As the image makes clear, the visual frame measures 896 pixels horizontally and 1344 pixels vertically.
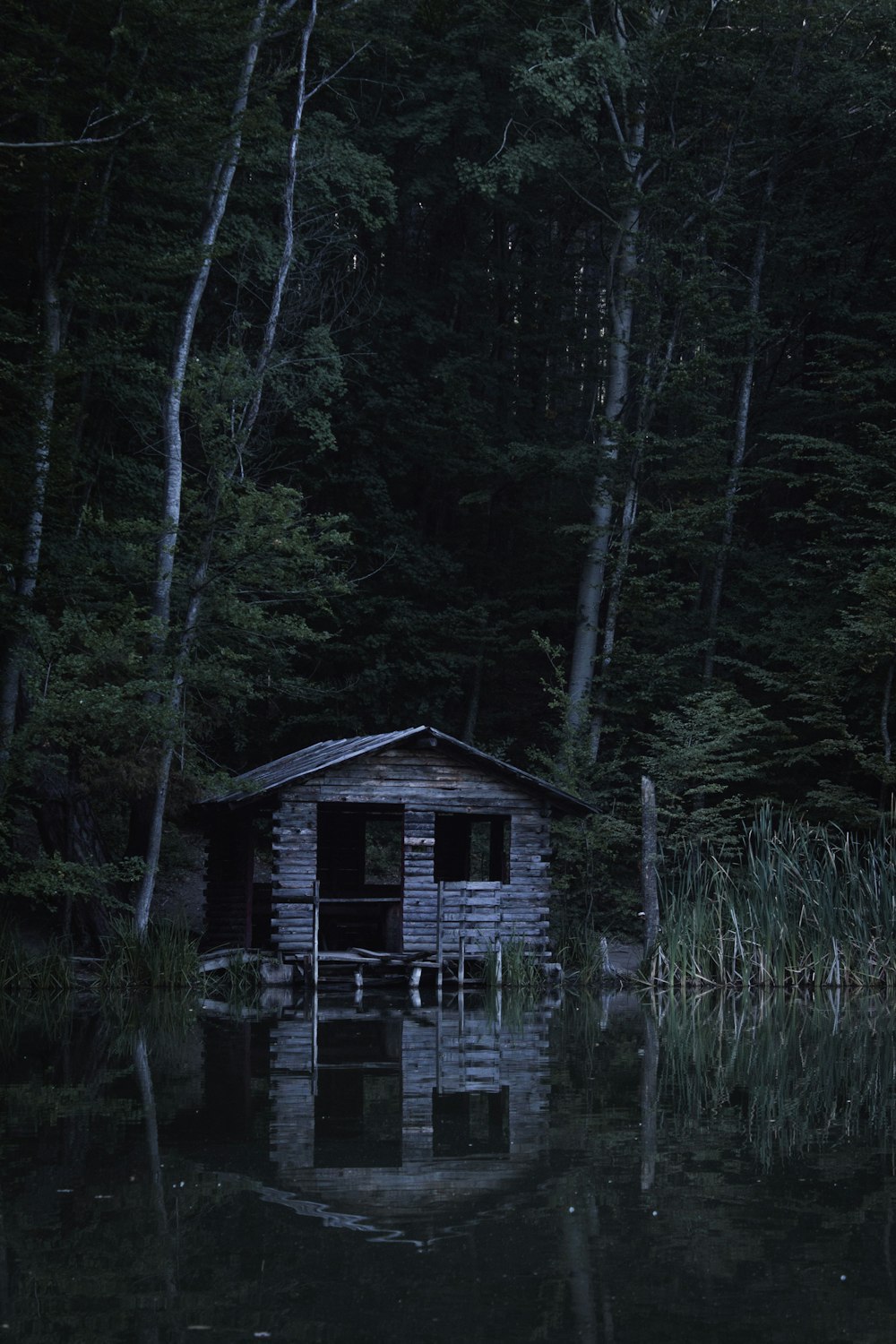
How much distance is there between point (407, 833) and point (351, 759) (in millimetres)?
1729

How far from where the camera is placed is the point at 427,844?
21719 millimetres

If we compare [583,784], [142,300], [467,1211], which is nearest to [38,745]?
[142,300]

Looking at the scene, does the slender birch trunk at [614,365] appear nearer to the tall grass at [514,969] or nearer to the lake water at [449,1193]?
the tall grass at [514,969]

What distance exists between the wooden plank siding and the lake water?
793 cm

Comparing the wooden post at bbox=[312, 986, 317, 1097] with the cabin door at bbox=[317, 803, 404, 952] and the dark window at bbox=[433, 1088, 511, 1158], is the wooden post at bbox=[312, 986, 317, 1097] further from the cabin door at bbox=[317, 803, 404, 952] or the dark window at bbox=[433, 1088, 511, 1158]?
the cabin door at bbox=[317, 803, 404, 952]

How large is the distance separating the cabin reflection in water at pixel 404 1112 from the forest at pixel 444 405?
6.36 meters

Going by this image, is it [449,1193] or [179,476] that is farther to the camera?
[179,476]

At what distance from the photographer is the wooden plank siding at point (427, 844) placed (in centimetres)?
2092

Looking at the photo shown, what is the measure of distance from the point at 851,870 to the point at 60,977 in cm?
988

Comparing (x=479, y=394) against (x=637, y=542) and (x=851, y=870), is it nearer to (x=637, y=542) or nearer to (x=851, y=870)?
(x=637, y=542)

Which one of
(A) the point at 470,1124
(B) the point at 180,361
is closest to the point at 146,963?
(B) the point at 180,361

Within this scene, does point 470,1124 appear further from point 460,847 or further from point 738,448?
point 738,448

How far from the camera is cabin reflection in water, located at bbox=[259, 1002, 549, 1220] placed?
7078 mm

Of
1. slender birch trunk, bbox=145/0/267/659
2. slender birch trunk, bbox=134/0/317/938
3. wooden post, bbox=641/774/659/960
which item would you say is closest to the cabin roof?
slender birch trunk, bbox=134/0/317/938
